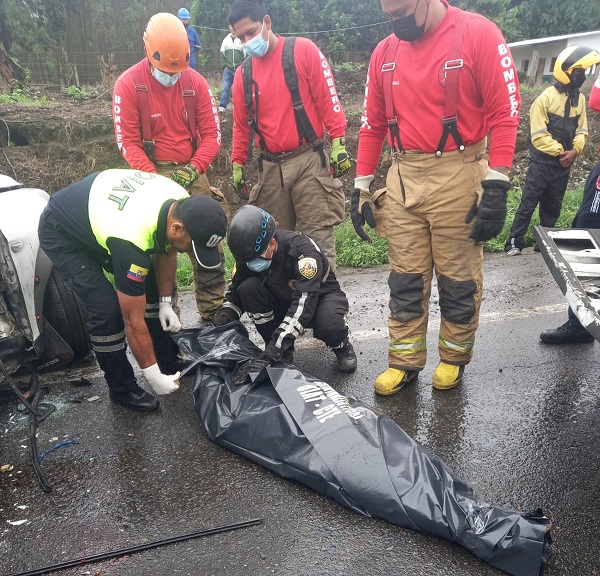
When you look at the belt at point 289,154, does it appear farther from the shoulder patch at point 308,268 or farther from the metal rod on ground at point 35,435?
the metal rod on ground at point 35,435

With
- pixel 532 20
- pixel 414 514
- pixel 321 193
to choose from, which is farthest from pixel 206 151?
pixel 532 20

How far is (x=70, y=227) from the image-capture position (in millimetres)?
2852

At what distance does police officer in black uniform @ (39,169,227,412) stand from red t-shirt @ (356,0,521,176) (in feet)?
3.78

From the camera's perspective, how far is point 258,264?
3.04m

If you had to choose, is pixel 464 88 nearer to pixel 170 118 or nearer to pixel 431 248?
pixel 431 248

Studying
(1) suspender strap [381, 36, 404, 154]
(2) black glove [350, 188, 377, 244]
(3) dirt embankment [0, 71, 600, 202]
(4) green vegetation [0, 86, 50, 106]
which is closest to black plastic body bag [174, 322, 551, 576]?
(2) black glove [350, 188, 377, 244]

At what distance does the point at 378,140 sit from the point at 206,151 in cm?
141

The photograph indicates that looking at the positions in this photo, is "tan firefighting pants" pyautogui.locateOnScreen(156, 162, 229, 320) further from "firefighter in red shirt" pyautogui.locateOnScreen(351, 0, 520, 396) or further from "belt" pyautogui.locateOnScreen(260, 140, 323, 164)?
"firefighter in red shirt" pyautogui.locateOnScreen(351, 0, 520, 396)

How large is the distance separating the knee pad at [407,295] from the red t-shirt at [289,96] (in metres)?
1.40

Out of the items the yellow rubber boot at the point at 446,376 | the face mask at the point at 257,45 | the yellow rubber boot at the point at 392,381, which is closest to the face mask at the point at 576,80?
the face mask at the point at 257,45

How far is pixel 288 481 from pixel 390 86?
2.04m

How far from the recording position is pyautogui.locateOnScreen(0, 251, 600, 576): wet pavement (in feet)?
6.46

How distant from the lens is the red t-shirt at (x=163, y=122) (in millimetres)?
3793

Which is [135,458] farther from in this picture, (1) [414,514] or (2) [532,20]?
(2) [532,20]
